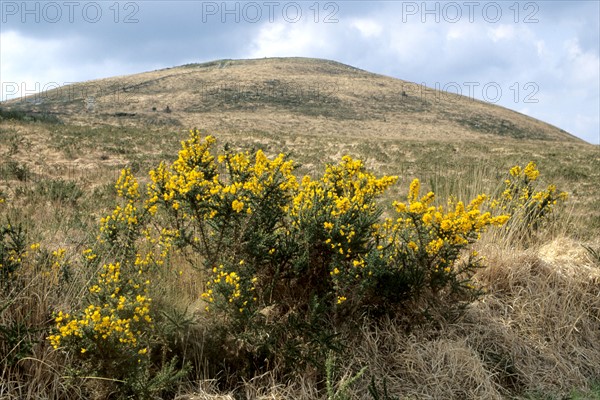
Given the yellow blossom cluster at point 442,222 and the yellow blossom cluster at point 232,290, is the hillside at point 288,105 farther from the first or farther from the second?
the yellow blossom cluster at point 232,290

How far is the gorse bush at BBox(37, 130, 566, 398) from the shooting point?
293cm

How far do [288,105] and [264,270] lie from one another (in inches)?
2031

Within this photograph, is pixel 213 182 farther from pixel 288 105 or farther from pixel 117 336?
pixel 288 105

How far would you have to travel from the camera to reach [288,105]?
5412cm

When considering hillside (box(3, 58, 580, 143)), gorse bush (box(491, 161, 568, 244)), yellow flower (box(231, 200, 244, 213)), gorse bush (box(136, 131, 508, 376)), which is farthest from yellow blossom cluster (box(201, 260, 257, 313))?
hillside (box(3, 58, 580, 143))

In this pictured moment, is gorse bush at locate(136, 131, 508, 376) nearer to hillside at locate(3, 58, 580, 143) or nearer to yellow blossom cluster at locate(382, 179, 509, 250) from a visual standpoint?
yellow blossom cluster at locate(382, 179, 509, 250)

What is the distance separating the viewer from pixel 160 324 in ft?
10.1

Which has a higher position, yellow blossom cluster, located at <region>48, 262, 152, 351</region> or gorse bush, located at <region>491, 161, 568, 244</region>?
gorse bush, located at <region>491, 161, 568, 244</region>

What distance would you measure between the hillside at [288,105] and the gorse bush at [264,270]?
3415cm

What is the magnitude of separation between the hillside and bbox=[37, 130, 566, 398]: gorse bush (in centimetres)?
→ 3415

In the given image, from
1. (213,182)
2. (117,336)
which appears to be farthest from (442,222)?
(117,336)

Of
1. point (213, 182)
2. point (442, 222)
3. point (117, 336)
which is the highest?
point (213, 182)

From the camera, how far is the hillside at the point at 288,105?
144 feet

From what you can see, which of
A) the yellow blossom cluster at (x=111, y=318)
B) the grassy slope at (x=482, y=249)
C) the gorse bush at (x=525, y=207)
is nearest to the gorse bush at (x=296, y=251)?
the grassy slope at (x=482, y=249)
